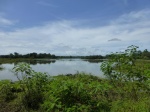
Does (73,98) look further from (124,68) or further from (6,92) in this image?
(6,92)

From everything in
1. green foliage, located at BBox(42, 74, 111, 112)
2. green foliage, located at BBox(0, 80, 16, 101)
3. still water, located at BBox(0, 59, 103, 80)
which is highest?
green foliage, located at BBox(42, 74, 111, 112)

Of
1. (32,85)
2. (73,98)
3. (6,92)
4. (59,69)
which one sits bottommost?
(59,69)

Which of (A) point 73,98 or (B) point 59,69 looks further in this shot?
(B) point 59,69

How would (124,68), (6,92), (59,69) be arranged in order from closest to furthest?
(124,68), (6,92), (59,69)

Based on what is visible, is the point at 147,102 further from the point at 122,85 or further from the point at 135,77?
the point at 122,85

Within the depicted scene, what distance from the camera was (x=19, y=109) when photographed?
7.16m

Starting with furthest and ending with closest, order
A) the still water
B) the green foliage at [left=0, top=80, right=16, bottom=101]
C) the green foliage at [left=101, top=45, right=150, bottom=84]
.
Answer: the still water, the green foliage at [left=0, top=80, right=16, bottom=101], the green foliage at [left=101, top=45, right=150, bottom=84]

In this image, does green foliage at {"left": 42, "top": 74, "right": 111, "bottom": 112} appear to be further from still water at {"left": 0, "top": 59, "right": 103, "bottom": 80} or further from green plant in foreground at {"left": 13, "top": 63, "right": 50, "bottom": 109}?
still water at {"left": 0, "top": 59, "right": 103, "bottom": 80}

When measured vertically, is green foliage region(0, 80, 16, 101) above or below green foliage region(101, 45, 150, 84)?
below

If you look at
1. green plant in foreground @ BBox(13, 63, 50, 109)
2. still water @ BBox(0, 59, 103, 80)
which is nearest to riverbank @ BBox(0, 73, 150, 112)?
green plant in foreground @ BBox(13, 63, 50, 109)

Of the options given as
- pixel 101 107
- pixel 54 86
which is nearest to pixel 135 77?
pixel 101 107

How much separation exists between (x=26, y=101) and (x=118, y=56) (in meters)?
3.30

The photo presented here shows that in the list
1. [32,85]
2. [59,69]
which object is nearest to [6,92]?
[32,85]

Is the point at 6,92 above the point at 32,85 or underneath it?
underneath
